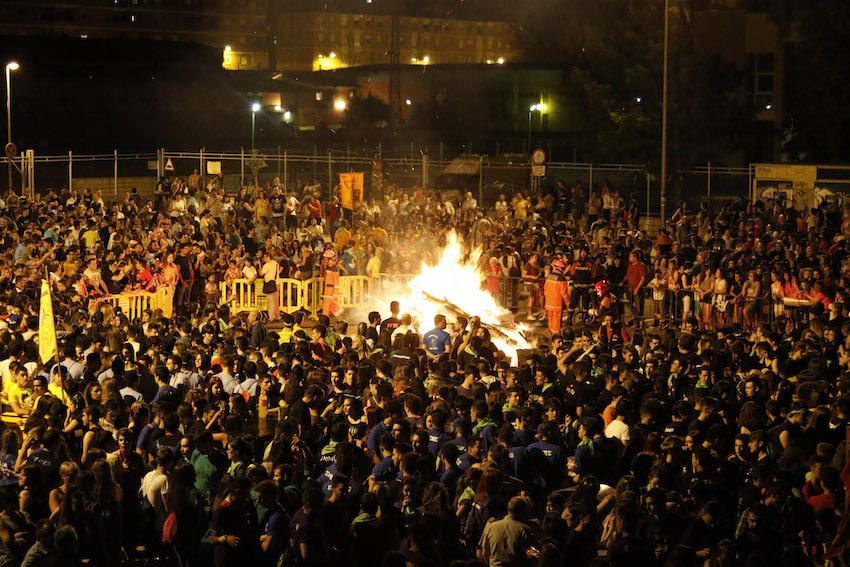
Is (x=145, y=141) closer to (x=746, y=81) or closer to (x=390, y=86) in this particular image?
(x=390, y=86)

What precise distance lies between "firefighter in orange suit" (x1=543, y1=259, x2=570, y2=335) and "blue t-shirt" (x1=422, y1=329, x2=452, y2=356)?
5623 millimetres

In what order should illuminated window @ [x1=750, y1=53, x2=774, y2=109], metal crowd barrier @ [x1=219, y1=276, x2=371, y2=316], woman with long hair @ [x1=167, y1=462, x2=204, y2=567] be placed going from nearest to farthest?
woman with long hair @ [x1=167, y1=462, x2=204, y2=567] < metal crowd barrier @ [x1=219, y1=276, x2=371, y2=316] < illuminated window @ [x1=750, y1=53, x2=774, y2=109]

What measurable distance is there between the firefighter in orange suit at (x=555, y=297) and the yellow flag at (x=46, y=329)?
34.1 ft

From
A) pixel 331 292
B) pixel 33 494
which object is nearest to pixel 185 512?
pixel 33 494

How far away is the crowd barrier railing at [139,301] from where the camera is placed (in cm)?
2097

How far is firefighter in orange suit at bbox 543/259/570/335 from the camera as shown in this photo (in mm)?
21891

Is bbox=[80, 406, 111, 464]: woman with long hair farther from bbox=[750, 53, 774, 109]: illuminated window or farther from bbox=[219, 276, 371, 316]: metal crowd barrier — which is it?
bbox=[750, 53, 774, 109]: illuminated window

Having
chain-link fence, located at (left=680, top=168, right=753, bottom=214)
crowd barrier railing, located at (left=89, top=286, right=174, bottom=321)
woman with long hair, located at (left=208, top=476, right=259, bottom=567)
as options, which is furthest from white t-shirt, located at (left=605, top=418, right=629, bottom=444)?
chain-link fence, located at (left=680, top=168, right=753, bottom=214)

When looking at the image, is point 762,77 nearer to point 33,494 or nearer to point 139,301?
point 139,301

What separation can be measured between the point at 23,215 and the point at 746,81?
26696 mm

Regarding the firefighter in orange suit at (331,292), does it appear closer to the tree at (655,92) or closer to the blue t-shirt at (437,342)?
the blue t-shirt at (437,342)

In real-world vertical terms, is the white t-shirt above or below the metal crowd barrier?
below

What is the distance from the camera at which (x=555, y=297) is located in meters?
21.9

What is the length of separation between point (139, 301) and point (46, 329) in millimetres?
8037
